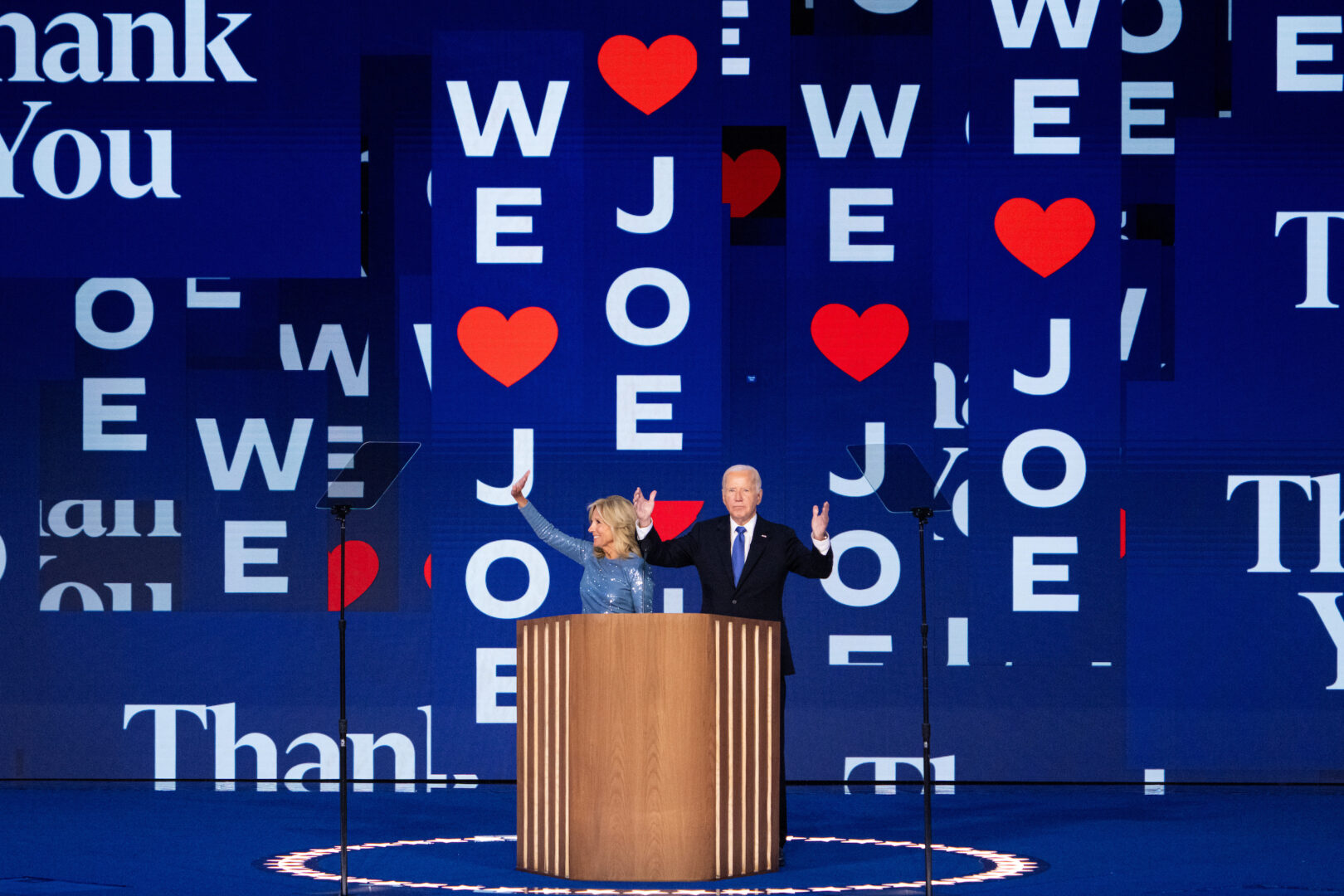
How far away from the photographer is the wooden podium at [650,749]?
16.9 ft

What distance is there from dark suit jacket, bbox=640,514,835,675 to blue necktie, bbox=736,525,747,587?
0.05ft

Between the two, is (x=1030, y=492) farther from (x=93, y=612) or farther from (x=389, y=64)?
(x=93, y=612)

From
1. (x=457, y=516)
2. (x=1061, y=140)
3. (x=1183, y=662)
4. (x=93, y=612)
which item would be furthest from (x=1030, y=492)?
(x=93, y=612)

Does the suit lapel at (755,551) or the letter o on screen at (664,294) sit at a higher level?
the letter o on screen at (664,294)

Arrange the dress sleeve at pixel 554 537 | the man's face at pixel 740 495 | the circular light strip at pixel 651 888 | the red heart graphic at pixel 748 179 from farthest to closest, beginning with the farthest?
the red heart graphic at pixel 748 179
the dress sleeve at pixel 554 537
the man's face at pixel 740 495
the circular light strip at pixel 651 888

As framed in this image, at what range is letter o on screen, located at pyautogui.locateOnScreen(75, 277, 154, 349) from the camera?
817cm

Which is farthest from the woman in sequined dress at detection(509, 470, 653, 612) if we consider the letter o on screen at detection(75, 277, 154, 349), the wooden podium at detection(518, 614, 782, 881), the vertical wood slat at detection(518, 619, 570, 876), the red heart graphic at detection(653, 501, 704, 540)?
the letter o on screen at detection(75, 277, 154, 349)

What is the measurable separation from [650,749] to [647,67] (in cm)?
407

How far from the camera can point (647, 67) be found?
820 cm

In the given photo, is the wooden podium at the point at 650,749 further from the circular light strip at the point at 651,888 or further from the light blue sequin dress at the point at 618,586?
the light blue sequin dress at the point at 618,586

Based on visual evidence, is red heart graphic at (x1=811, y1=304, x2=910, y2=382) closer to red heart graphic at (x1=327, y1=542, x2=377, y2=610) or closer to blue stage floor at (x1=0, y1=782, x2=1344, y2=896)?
blue stage floor at (x1=0, y1=782, x2=1344, y2=896)

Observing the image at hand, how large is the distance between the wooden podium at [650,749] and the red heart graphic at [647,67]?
363 centimetres

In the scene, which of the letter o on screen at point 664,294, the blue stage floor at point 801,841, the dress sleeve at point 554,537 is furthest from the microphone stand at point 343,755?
the letter o on screen at point 664,294

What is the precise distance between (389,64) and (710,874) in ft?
15.0
